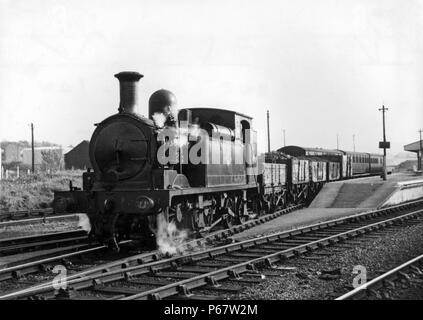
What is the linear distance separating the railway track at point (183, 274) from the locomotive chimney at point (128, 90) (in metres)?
3.39

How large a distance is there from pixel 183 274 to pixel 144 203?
1863 mm

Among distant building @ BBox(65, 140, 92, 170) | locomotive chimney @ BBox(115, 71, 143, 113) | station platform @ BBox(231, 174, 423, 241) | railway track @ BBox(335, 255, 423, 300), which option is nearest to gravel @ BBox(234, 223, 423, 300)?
railway track @ BBox(335, 255, 423, 300)

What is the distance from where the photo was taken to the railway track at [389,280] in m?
6.17

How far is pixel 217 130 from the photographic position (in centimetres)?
1188

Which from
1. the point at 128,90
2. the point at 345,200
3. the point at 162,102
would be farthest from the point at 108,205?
the point at 345,200

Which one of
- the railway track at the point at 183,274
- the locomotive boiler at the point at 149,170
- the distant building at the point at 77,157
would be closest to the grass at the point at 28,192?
the locomotive boiler at the point at 149,170

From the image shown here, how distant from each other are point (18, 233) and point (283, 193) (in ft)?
33.3

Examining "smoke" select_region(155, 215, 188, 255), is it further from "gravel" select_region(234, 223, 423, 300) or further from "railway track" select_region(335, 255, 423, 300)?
"railway track" select_region(335, 255, 423, 300)

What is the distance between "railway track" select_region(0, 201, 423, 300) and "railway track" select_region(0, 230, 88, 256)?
3.58 meters

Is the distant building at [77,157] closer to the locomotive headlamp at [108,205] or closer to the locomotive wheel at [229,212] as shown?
the locomotive wheel at [229,212]
